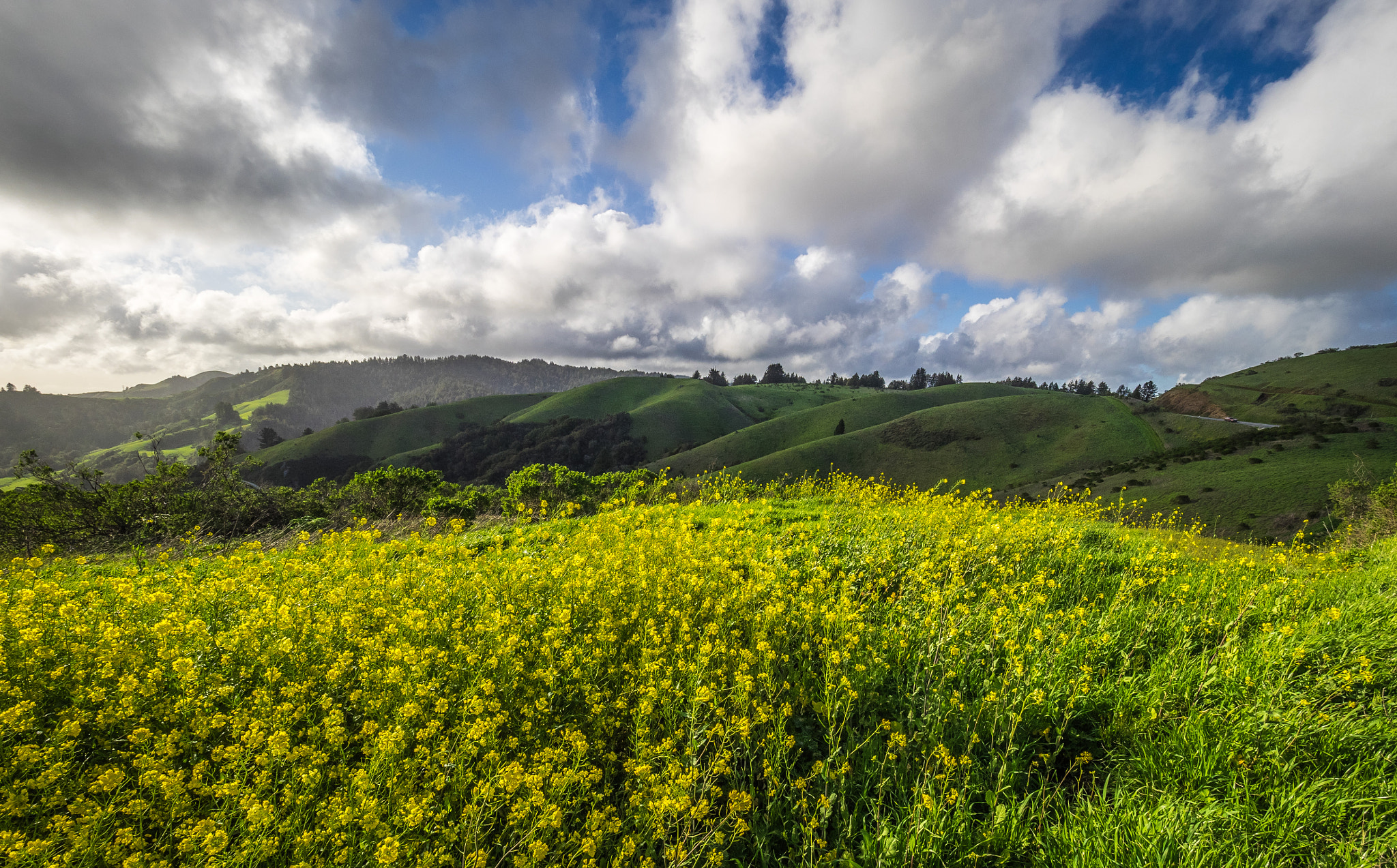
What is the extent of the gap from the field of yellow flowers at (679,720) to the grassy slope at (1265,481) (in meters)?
44.3

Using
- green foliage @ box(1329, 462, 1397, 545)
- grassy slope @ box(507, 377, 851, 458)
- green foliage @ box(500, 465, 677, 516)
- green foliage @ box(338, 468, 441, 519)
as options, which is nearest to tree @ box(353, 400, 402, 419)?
grassy slope @ box(507, 377, 851, 458)

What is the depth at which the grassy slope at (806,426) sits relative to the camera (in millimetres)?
86562

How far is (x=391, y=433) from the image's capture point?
473 ft

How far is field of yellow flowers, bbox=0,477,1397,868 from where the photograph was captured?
2.58 m

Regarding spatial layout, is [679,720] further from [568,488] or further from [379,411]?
[379,411]

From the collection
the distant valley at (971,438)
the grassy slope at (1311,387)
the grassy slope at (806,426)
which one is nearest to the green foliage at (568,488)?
the distant valley at (971,438)

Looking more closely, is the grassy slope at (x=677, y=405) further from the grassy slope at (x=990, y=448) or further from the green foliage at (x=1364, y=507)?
the green foliage at (x=1364, y=507)

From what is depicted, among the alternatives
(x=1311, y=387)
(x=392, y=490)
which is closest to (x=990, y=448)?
(x=392, y=490)

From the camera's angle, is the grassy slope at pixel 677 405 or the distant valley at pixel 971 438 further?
the grassy slope at pixel 677 405

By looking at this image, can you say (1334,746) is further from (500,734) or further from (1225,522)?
(1225,522)

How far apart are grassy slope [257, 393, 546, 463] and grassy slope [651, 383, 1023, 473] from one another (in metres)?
88.7

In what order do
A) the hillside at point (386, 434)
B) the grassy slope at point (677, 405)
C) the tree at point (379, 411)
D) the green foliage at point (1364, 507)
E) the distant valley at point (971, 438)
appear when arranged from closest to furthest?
the green foliage at point (1364, 507), the distant valley at point (971, 438), the grassy slope at point (677, 405), the hillside at point (386, 434), the tree at point (379, 411)

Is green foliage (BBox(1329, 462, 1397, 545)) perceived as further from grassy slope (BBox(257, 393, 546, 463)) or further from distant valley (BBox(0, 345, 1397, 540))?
grassy slope (BBox(257, 393, 546, 463))

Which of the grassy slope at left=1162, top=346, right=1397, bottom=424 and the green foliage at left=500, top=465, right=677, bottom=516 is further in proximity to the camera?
the grassy slope at left=1162, top=346, right=1397, bottom=424
